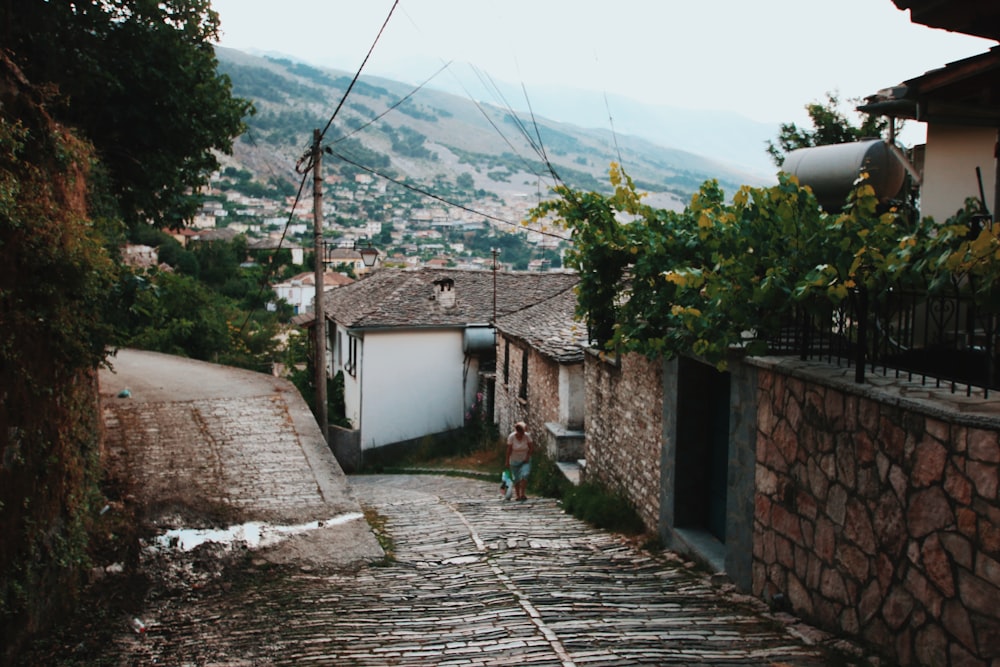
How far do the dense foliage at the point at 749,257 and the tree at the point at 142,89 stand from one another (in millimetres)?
7350

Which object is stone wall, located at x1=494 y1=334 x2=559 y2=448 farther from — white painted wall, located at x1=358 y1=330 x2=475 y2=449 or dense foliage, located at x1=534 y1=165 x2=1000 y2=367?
dense foliage, located at x1=534 y1=165 x2=1000 y2=367

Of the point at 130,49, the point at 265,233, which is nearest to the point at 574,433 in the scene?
the point at 130,49

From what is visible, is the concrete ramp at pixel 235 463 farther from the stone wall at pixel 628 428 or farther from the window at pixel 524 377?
the window at pixel 524 377

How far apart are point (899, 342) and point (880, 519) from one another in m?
1.41

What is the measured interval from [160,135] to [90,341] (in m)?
7.31

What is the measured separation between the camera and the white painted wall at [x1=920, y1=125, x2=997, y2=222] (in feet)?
28.3

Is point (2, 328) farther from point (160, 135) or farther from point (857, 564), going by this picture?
point (160, 135)

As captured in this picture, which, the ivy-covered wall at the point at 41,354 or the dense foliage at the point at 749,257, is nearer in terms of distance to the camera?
the dense foliage at the point at 749,257

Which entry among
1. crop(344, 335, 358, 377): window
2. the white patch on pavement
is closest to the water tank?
the white patch on pavement

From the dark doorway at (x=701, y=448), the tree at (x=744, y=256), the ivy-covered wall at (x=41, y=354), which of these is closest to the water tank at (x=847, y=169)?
the tree at (x=744, y=256)

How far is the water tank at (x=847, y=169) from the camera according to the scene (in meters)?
8.70

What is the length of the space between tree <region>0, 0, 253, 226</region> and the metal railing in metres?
10.1

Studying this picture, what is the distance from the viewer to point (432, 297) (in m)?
27.5

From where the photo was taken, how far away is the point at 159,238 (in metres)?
50.5
